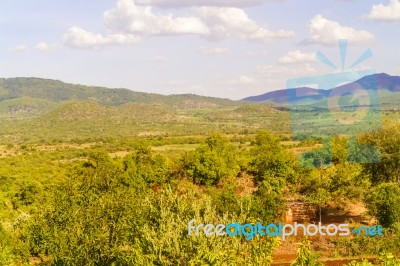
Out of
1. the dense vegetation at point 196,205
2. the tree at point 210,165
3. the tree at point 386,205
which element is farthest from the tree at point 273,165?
the tree at point 386,205

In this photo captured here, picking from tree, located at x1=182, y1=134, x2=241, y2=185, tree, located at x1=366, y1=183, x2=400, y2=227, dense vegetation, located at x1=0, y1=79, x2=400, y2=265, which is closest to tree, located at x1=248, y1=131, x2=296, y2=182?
dense vegetation, located at x1=0, y1=79, x2=400, y2=265

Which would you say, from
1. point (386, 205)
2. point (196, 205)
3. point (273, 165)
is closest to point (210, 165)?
point (273, 165)

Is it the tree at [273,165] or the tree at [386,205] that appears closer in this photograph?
the tree at [386,205]

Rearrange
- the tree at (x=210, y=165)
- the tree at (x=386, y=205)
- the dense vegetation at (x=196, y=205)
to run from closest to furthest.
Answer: the dense vegetation at (x=196, y=205), the tree at (x=386, y=205), the tree at (x=210, y=165)

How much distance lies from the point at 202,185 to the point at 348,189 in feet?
63.2

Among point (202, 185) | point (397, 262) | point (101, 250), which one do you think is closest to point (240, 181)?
point (202, 185)

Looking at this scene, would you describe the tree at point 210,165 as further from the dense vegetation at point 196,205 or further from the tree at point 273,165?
the tree at point 273,165

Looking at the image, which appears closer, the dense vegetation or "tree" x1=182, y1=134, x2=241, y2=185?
the dense vegetation

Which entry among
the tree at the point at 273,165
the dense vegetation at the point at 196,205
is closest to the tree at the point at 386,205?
the dense vegetation at the point at 196,205

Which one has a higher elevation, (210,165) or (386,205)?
(386,205)

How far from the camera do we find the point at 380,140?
3659 cm

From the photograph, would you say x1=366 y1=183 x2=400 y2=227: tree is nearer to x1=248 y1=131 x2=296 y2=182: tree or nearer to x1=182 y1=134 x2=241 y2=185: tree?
x1=248 y1=131 x2=296 y2=182: tree

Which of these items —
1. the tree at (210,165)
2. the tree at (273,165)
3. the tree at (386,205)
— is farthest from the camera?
the tree at (210,165)

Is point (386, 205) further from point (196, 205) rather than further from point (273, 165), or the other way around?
point (273, 165)
